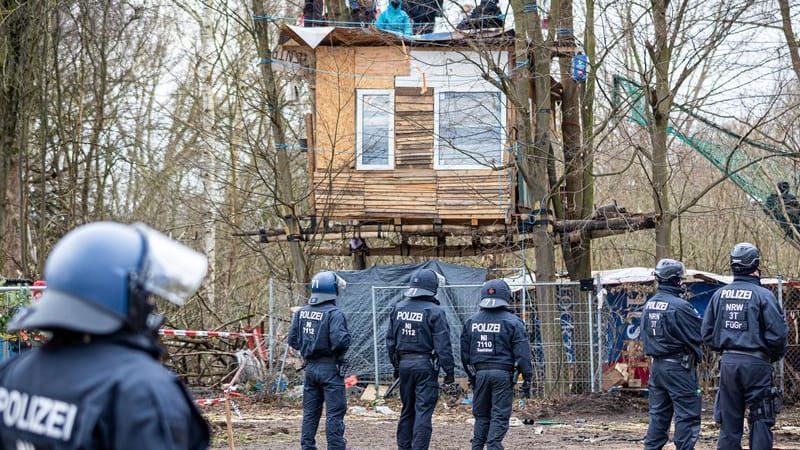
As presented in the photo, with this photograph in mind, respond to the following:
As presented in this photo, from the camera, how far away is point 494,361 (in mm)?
11305

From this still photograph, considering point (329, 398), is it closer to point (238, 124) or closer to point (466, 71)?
point (466, 71)

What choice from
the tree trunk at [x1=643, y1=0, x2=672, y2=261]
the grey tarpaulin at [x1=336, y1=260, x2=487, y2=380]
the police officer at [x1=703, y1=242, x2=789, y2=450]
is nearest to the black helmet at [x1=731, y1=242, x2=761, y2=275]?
the police officer at [x1=703, y1=242, x2=789, y2=450]

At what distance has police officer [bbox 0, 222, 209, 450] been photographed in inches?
115

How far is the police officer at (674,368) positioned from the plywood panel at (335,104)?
11.1 metres

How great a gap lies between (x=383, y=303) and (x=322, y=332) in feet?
25.9

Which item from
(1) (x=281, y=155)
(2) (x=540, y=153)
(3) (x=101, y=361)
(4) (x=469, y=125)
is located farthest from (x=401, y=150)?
(3) (x=101, y=361)

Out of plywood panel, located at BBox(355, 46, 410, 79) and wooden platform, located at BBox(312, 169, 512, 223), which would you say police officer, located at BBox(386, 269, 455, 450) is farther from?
plywood panel, located at BBox(355, 46, 410, 79)

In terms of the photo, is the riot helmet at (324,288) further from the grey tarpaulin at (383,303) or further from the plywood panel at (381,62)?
the plywood panel at (381,62)

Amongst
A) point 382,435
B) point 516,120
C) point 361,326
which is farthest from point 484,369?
point 516,120

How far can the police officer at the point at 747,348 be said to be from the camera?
9.92m

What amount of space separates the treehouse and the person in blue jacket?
336 mm

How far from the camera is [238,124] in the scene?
A: 97.8 feet

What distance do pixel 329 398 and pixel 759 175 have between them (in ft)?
37.6

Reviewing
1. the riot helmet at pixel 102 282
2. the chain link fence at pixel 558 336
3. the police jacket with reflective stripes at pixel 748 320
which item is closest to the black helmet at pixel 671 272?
the police jacket with reflective stripes at pixel 748 320
